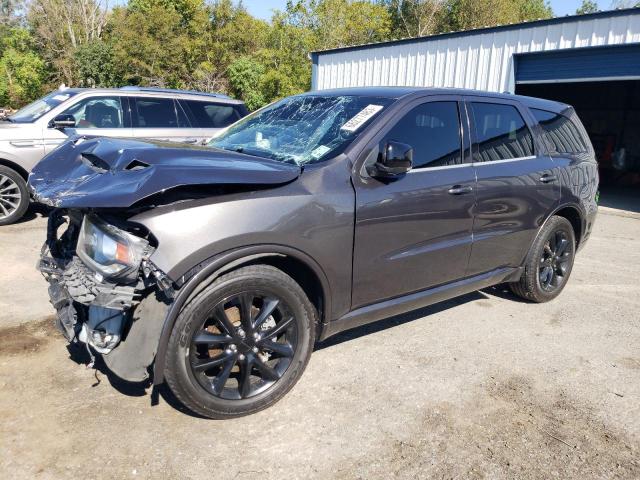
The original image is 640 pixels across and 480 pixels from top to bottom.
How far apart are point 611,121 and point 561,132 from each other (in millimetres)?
20293

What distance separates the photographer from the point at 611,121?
2184 cm

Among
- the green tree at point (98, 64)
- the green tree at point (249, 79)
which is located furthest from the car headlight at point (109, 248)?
the green tree at point (98, 64)

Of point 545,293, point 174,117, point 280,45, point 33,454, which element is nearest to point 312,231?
point 33,454

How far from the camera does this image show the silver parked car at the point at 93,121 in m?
6.99

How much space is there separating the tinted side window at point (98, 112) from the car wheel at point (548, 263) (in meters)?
6.07

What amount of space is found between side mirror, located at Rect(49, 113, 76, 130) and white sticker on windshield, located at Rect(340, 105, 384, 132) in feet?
16.9

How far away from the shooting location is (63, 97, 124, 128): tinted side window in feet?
24.3

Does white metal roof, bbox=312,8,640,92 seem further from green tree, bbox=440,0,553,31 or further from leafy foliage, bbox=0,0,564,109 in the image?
green tree, bbox=440,0,553,31

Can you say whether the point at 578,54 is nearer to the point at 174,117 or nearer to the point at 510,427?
the point at 174,117

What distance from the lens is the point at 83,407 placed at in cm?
285

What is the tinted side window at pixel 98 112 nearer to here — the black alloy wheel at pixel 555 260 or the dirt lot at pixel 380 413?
the dirt lot at pixel 380 413

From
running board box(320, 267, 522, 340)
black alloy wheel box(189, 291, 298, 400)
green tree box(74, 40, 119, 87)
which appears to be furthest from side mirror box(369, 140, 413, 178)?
green tree box(74, 40, 119, 87)

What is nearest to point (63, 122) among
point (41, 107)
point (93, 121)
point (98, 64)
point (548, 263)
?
point (93, 121)

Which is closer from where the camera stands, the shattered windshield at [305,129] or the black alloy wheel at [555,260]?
the shattered windshield at [305,129]
